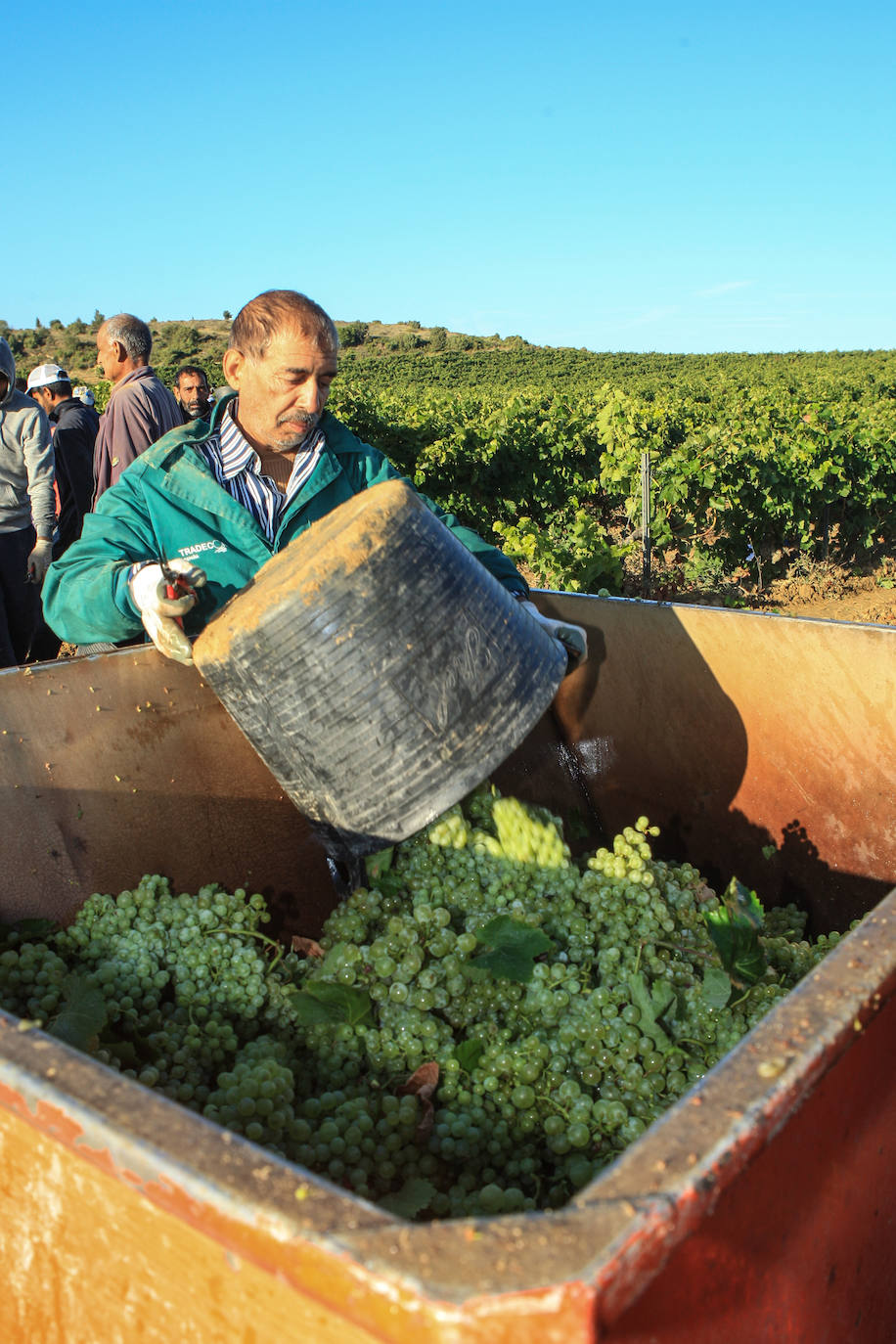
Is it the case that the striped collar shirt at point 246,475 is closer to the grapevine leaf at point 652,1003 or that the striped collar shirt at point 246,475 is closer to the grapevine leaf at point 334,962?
the grapevine leaf at point 334,962

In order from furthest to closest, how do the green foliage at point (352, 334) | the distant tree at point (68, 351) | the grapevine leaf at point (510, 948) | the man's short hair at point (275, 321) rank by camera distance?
the green foliage at point (352, 334) < the distant tree at point (68, 351) < the man's short hair at point (275, 321) < the grapevine leaf at point (510, 948)

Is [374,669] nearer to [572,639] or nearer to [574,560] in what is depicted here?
[572,639]

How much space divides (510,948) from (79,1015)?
766 millimetres

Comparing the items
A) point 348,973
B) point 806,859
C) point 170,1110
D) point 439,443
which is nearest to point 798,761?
point 806,859

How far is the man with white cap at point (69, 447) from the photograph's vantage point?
5531 mm

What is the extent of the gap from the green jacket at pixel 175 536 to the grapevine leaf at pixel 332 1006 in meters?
0.84

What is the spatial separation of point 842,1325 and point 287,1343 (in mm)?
669

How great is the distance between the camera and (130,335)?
14.7ft

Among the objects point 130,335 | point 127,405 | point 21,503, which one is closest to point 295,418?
point 127,405

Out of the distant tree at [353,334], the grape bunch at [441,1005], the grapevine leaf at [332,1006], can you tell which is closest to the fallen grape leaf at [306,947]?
the grape bunch at [441,1005]

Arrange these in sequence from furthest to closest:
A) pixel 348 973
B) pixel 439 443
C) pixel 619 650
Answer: pixel 439 443 < pixel 619 650 < pixel 348 973

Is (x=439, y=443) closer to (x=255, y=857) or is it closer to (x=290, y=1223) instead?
(x=255, y=857)

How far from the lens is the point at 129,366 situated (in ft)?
14.7

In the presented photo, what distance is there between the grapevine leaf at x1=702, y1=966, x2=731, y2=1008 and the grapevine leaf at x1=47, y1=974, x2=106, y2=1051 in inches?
42.5
